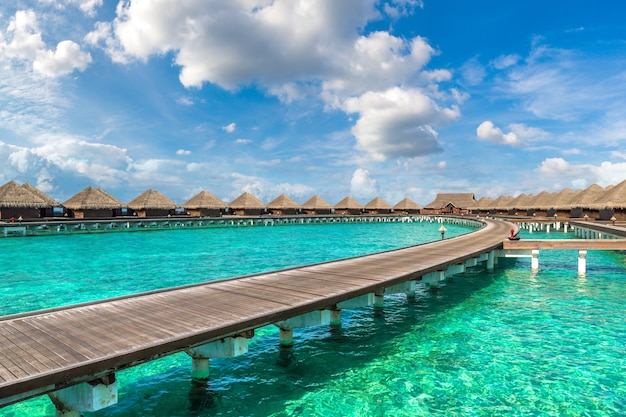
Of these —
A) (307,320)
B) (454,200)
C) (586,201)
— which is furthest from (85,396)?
(454,200)

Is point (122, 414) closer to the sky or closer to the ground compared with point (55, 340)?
closer to the ground

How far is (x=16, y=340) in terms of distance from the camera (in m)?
5.35

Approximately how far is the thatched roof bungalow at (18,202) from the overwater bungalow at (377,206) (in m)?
53.4

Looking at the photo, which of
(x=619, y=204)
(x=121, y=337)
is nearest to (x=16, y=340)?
(x=121, y=337)

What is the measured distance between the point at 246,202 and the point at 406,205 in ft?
113

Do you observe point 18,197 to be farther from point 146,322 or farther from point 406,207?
point 406,207

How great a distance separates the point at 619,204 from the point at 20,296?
4624cm

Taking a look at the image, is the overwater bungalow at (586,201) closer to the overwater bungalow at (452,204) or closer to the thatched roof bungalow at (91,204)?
the overwater bungalow at (452,204)

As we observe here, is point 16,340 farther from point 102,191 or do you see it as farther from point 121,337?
point 102,191

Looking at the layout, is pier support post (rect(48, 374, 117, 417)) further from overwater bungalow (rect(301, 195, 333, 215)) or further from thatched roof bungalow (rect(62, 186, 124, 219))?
overwater bungalow (rect(301, 195, 333, 215))

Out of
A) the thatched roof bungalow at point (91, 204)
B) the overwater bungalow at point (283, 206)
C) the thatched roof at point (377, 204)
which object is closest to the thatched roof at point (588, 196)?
the thatched roof at point (377, 204)

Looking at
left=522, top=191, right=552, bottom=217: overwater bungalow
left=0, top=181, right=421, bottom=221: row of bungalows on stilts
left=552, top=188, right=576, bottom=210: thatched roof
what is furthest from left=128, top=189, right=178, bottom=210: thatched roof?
left=522, top=191, right=552, bottom=217: overwater bungalow

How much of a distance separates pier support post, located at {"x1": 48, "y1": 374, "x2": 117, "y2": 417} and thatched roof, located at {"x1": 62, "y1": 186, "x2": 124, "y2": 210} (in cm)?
4899

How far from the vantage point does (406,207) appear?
79250 millimetres
